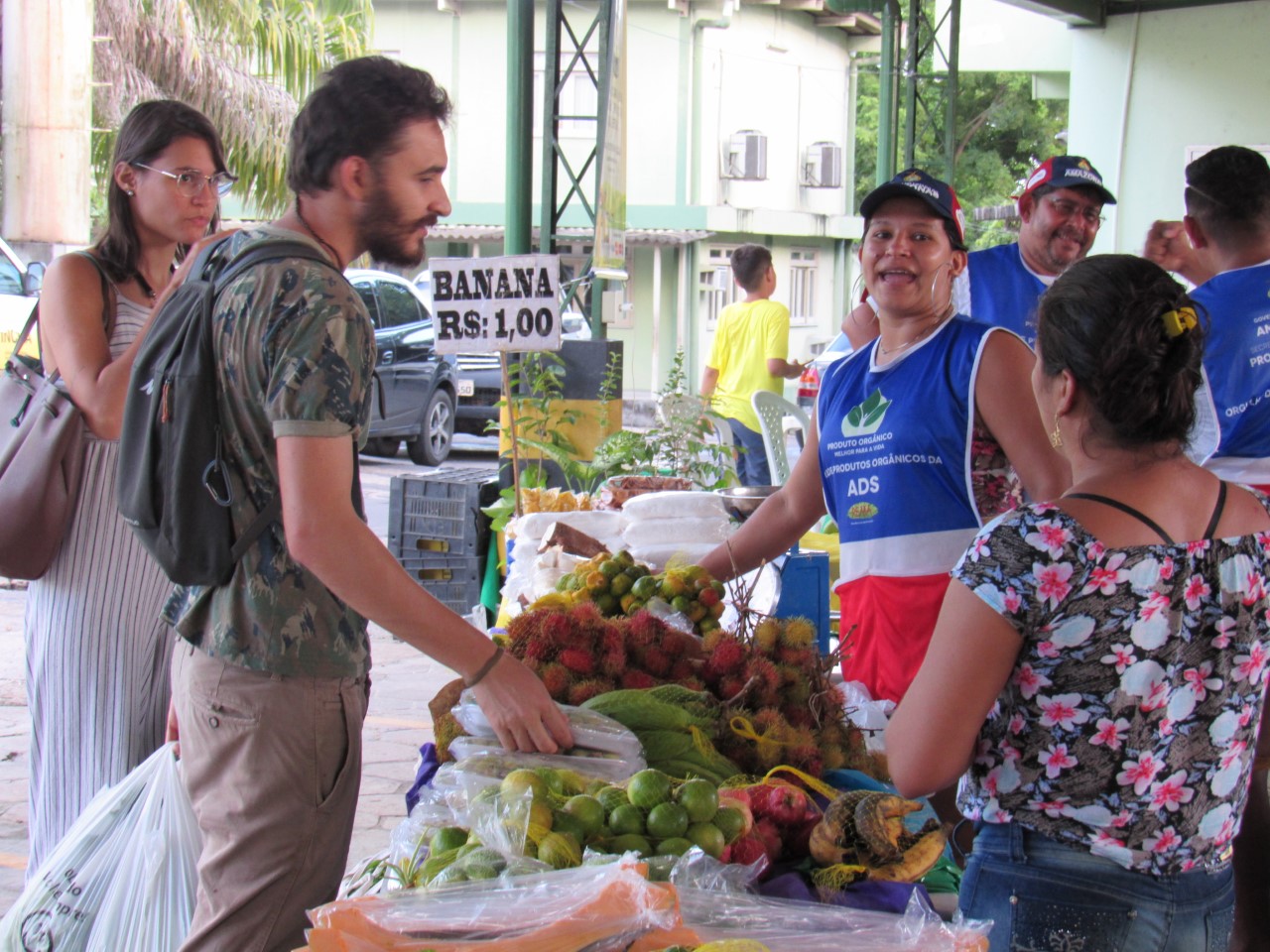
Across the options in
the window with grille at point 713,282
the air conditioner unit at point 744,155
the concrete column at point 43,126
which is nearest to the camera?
the concrete column at point 43,126

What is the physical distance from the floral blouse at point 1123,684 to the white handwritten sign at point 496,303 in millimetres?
3095

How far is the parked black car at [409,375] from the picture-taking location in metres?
13.0

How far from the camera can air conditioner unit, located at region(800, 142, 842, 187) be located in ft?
87.9

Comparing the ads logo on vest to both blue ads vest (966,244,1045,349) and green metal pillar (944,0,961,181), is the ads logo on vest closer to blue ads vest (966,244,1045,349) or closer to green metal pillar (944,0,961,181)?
blue ads vest (966,244,1045,349)

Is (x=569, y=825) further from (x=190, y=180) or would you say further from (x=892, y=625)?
(x=190, y=180)

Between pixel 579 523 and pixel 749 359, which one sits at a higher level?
pixel 749 359

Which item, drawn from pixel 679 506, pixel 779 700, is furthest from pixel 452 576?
pixel 779 700

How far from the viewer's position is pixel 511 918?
5.08 feet

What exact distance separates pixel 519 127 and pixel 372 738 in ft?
10.9

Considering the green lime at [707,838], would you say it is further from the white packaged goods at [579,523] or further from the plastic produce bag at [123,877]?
the white packaged goods at [579,523]

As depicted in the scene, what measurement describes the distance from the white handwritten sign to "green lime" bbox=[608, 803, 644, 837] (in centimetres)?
297

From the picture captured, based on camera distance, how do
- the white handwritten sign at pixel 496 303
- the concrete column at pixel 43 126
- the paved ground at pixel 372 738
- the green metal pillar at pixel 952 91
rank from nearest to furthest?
the paved ground at pixel 372 738
the white handwritten sign at pixel 496 303
the concrete column at pixel 43 126
the green metal pillar at pixel 952 91

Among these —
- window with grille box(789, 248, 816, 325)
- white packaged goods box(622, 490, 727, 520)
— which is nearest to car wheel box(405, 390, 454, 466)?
white packaged goods box(622, 490, 727, 520)

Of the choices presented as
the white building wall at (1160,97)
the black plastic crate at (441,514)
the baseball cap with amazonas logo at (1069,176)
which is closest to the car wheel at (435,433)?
the white building wall at (1160,97)
